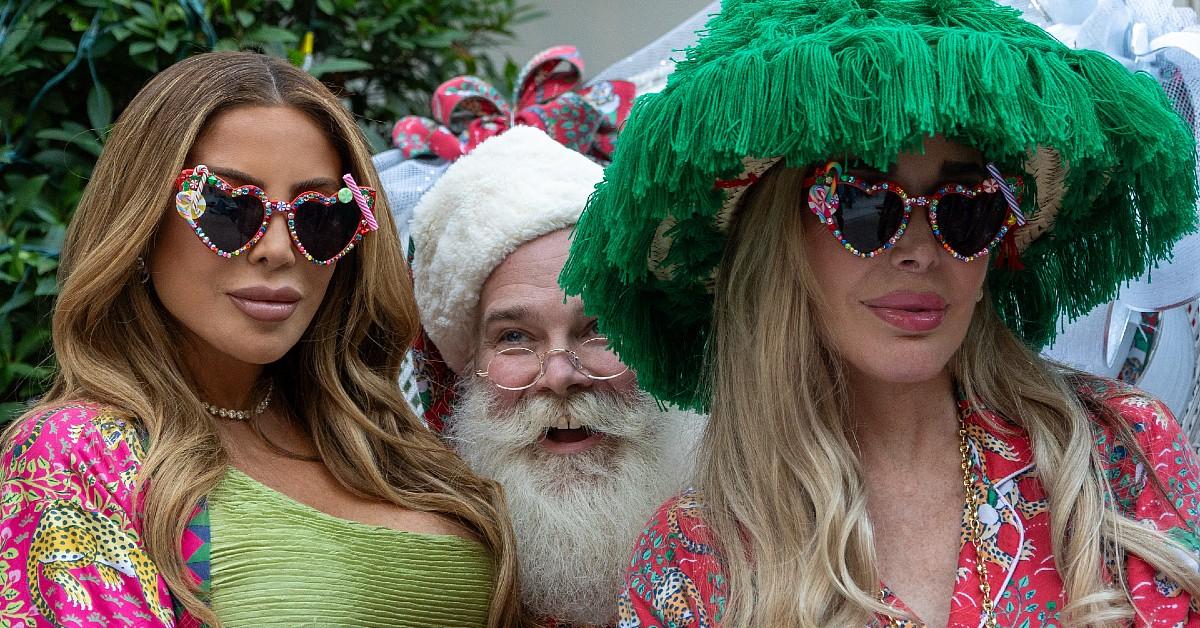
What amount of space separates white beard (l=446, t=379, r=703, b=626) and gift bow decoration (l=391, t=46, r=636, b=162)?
2.73ft

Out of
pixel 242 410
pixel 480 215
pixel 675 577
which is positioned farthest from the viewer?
pixel 480 215

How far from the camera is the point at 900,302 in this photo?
2.21 metres

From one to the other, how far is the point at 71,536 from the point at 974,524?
1.48m

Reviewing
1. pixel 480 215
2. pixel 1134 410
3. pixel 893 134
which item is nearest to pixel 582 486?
pixel 480 215

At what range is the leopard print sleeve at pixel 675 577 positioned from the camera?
2.25 m

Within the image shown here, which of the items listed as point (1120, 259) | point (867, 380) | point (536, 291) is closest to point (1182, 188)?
point (1120, 259)

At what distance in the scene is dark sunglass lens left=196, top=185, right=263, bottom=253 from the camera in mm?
2455

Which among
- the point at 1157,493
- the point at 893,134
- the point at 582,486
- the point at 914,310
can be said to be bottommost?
the point at 582,486

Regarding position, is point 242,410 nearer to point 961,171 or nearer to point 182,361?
point 182,361

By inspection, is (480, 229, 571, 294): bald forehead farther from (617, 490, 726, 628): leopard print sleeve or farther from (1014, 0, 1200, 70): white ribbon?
(1014, 0, 1200, 70): white ribbon

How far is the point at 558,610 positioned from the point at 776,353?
97 centimetres

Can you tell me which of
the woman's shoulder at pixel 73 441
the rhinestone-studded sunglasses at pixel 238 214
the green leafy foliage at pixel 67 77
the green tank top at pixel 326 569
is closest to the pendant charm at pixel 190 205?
the rhinestone-studded sunglasses at pixel 238 214

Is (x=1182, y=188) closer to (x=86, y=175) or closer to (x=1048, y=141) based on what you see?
(x=1048, y=141)

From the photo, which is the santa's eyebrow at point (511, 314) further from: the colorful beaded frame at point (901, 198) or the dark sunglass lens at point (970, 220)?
the dark sunglass lens at point (970, 220)
